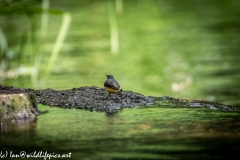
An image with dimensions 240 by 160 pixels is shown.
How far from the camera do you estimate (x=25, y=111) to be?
3.75 meters

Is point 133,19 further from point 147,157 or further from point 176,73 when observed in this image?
point 147,157

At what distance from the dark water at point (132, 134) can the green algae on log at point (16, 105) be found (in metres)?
0.10

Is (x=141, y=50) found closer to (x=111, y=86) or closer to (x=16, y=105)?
(x=111, y=86)

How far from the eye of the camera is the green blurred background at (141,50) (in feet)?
30.2

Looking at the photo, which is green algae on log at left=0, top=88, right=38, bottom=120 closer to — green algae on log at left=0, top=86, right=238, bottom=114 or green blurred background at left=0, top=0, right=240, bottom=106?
green algae on log at left=0, top=86, right=238, bottom=114

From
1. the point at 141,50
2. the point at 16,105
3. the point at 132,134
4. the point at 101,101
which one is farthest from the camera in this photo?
the point at 141,50

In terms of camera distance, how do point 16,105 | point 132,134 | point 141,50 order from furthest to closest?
point 141,50, point 16,105, point 132,134

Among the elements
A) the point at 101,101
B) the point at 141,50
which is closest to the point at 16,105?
the point at 101,101

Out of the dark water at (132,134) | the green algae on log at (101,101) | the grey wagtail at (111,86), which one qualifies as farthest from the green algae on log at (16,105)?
the grey wagtail at (111,86)

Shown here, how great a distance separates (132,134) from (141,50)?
799 centimetres

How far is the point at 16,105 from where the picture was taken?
3.64 m

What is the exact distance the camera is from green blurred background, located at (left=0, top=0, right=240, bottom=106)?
30.2 feet

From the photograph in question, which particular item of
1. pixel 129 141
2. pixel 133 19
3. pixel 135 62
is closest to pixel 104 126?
pixel 129 141

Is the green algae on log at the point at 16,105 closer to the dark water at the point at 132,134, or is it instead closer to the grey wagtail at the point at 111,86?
the dark water at the point at 132,134
